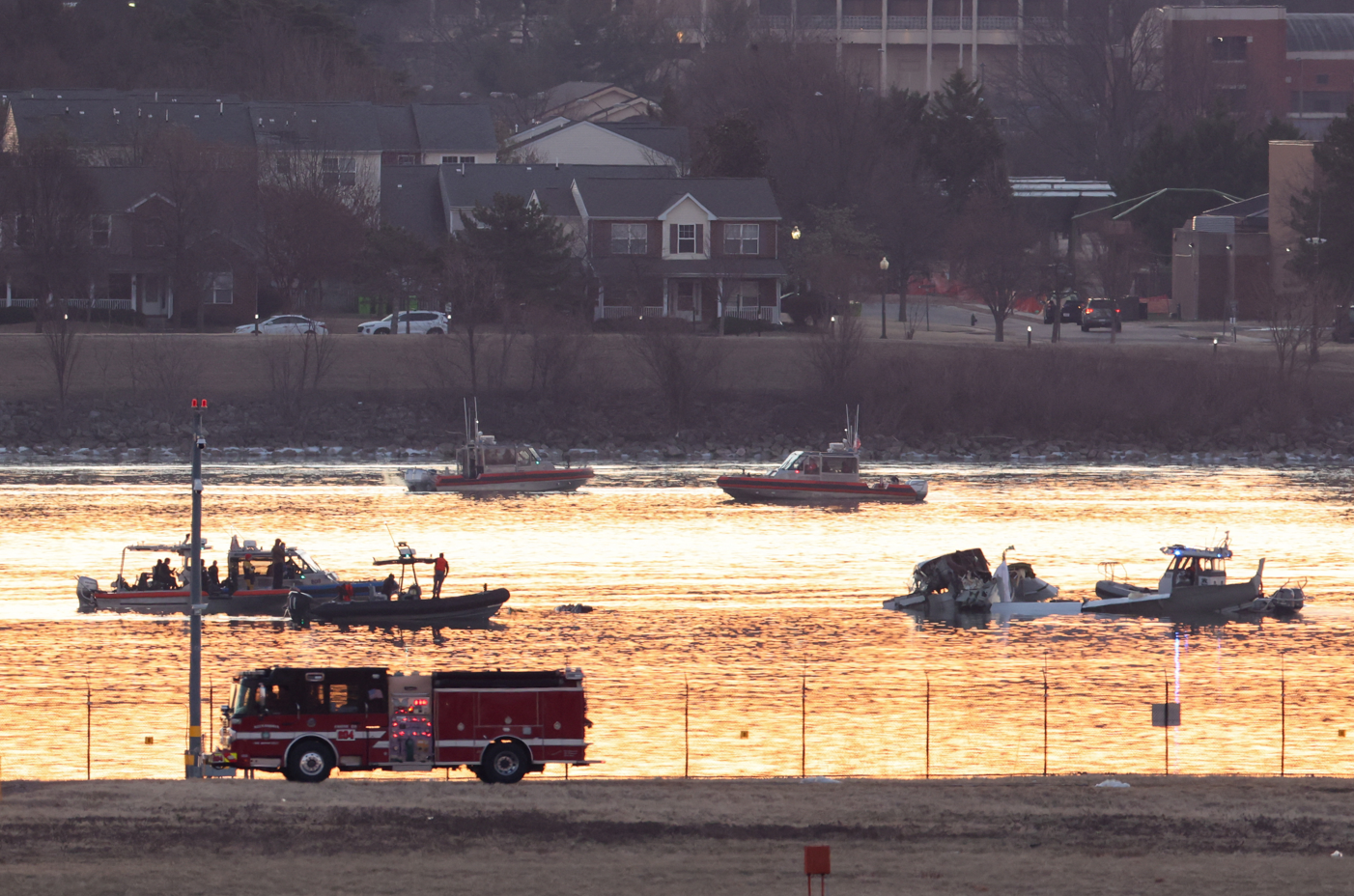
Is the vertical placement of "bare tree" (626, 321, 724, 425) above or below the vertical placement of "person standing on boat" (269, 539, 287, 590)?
above

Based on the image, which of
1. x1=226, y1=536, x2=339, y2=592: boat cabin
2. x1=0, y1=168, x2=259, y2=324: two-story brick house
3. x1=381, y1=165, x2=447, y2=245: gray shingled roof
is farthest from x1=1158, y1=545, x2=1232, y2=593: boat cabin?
x1=381, y1=165, x2=447, y2=245: gray shingled roof

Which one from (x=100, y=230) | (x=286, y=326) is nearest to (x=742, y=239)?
(x=286, y=326)

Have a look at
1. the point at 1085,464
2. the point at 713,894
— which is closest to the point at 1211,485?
the point at 1085,464

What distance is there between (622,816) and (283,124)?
110 m

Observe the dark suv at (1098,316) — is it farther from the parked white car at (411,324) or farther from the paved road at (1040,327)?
the parked white car at (411,324)

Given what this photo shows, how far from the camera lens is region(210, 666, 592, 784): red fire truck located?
29.4 meters

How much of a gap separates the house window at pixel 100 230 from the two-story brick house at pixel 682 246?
26823 mm

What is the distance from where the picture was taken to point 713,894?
22859mm

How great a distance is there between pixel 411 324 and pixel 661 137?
132 ft

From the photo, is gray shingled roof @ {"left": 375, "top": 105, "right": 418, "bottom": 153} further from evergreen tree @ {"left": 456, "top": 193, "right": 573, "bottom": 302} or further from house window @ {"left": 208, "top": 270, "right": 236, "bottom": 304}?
evergreen tree @ {"left": 456, "top": 193, "right": 573, "bottom": 302}

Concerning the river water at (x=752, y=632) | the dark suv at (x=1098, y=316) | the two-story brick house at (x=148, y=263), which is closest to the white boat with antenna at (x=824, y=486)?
the river water at (x=752, y=632)

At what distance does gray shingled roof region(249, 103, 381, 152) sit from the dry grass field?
103594 mm

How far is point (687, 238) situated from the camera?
115m

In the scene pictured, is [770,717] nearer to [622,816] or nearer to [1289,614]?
[622,816]
